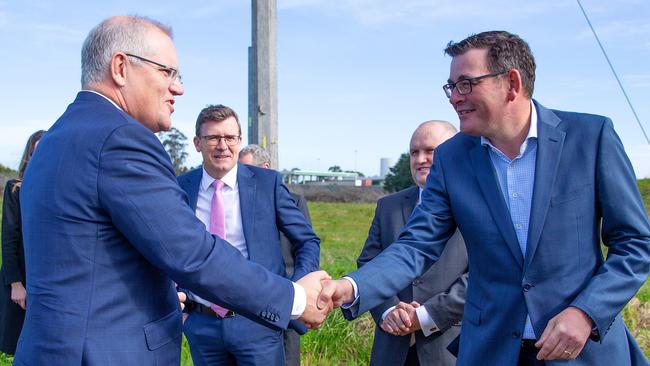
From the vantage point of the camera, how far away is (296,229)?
4547 millimetres

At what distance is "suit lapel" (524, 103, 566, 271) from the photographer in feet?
9.20

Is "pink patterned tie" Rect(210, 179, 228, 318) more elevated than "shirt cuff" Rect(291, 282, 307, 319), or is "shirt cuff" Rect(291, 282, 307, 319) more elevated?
"pink patterned tie" Rect(210, 179, 228, 318)

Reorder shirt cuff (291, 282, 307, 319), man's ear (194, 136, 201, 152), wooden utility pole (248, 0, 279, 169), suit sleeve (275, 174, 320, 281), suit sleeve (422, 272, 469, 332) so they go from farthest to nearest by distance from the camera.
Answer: wooden utility pole (248, 0, 279, 169) → man's ear (194, 136, 201, 152) → suit sleeve (275, 174, 320, 281) → suit sleeve (422, 272, 469, 332) → shirt cuff (291, 282, 307, 319)

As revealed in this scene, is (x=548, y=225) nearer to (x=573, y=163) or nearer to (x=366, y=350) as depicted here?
(x=573, y=163)

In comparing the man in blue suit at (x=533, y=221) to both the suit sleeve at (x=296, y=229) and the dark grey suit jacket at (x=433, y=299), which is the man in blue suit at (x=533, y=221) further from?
the suit sleeve at (x=296, y=229)

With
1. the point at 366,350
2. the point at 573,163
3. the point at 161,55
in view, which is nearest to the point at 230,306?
the point at 161,55

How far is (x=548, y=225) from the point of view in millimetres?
2811

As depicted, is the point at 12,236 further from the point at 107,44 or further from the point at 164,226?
the point at 164,226

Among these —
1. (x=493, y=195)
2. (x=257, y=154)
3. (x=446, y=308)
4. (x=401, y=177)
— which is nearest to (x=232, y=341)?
(x=446, y=308)

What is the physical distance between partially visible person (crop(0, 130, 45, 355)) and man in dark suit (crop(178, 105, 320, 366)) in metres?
1.23

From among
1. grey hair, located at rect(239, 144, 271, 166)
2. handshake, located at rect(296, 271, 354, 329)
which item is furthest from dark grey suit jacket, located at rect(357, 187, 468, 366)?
grey hair, located at rect(239, 144, 271, 166)

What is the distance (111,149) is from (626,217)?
1.91m

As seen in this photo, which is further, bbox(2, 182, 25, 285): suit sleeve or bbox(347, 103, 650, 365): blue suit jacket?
bbox(2, 182, 25, 285): suit sleeve

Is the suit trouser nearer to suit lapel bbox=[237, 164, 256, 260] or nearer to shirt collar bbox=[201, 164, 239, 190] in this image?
suit lapel bbox=[237, 164, 256, 260]
